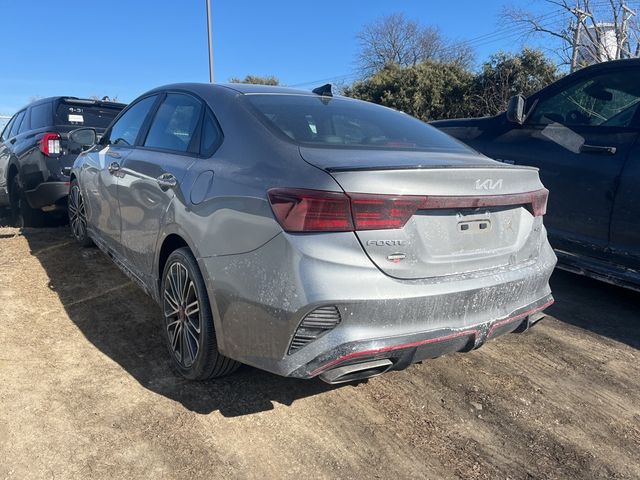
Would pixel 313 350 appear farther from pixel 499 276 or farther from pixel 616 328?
pixel 616 328

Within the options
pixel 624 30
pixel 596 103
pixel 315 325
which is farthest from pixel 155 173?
pixel 624 30

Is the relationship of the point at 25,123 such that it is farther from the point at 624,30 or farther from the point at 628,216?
the point at 624,30

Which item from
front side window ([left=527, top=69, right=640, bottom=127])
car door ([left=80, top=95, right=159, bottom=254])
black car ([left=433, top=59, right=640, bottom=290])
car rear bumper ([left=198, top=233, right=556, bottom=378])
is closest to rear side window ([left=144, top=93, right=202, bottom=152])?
car door ([left=80, top=95, right=159, bottom=254])

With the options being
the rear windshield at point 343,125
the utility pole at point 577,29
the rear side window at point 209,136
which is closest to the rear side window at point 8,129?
the rear side window at point 209,136

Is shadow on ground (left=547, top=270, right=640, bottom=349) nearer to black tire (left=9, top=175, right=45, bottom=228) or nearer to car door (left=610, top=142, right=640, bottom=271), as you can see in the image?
car door (left=610, top=142, right=640, bottom=271)

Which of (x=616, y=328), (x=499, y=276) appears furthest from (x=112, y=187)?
(x=616, y=328)

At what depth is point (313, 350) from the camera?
217cm

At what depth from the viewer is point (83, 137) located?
496cm

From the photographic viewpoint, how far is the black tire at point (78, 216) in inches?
205

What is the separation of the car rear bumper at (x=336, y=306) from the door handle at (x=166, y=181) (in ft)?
2.15

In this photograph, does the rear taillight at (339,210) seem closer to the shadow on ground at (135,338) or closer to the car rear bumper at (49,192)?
the shadow on ground at (135,338)

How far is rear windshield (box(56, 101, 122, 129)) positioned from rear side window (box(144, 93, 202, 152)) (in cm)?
350

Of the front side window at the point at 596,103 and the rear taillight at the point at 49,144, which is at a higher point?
the front side window at the point at 596,103

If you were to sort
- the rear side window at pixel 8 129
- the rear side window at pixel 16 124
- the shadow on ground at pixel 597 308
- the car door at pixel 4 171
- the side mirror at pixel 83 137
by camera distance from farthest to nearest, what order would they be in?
the rear side window at pixel 8 129, the rear side window at pixel 16 124, the car door at pixel 4 171, the side mirror at pixel 83 137, the shadow on ground at pixel 597 308
